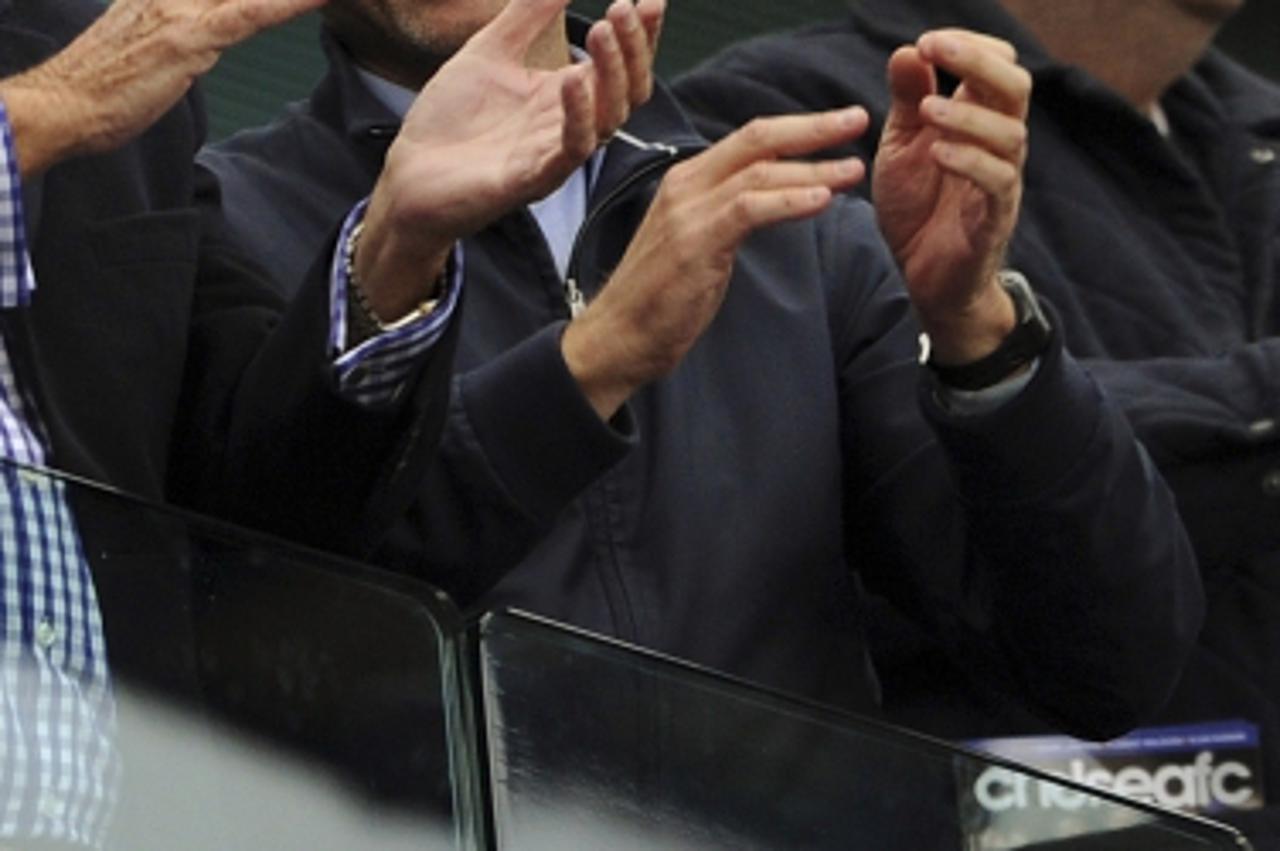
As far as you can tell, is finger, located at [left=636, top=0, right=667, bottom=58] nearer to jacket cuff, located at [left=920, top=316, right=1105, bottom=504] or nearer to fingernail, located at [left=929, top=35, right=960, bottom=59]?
fingernail, located at [left=929, top=35, right=960, bottom=59]

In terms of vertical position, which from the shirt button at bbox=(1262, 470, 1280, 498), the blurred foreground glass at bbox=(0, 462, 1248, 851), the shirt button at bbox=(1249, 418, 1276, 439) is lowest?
the shirt button at bbox=(1262, 470, 1280, 498)

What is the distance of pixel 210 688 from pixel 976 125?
0.93 meters

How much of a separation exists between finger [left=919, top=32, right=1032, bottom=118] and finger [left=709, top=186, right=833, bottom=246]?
0.41ft

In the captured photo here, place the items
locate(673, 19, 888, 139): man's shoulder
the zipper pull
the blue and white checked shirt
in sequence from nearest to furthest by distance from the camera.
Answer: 1. the blue and white checked shirt
2. the zipper pull
3. locate(673, 19, 888, 139): man's shoulder

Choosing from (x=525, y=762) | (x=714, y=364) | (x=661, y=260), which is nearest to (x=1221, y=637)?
(x=714, y=364)

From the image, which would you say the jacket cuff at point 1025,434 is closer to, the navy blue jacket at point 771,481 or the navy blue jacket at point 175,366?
the navy blue jacket at point 771,481

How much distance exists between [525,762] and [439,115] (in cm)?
80

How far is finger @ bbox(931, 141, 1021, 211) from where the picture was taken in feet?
6.00

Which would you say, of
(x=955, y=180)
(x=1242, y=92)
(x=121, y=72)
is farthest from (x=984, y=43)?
(x=1242, y=92)

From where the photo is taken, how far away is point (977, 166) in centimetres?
183

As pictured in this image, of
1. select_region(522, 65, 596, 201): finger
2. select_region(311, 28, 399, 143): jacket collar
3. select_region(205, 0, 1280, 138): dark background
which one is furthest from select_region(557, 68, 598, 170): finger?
select_region(205, 0, 1280, 138): dark background

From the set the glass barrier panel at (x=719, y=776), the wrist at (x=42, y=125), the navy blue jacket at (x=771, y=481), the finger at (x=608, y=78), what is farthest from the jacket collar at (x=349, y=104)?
the glass barrier panel at (x=719, y=776)

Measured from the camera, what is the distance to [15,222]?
159 centimetres

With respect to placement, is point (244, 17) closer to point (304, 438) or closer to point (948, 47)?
point (304, 438)
